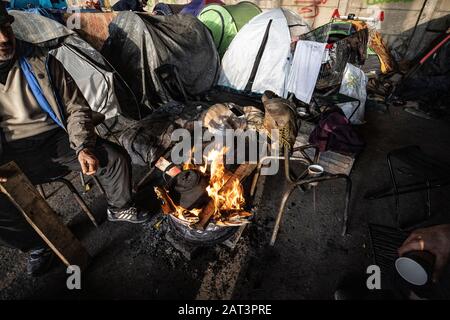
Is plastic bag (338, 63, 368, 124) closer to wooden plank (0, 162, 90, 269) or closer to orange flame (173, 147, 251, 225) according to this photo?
orange flame (173, 147, 251, 225)

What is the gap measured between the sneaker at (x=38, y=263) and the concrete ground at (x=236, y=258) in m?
0.07

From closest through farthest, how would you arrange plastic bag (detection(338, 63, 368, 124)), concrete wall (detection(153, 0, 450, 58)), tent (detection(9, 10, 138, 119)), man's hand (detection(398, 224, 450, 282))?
man's hand (detection(398, 224, 450, 282)) < tent (detection(9, 10, 138, 119)) < plastic bag (detection(338, 63, 368, 124)) < concrete wall (detection(153, 0, 450, 58))

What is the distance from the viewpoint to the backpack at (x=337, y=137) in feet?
11.6

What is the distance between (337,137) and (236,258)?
7.75 feet

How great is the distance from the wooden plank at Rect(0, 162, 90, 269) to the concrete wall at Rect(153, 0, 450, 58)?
10861mm

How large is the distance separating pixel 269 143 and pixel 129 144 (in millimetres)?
2455

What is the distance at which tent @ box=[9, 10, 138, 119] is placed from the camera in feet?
13.6

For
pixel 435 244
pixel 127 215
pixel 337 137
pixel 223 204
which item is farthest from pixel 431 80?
pixel 127 215

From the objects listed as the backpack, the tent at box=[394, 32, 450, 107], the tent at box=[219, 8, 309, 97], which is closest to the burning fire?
the backpack

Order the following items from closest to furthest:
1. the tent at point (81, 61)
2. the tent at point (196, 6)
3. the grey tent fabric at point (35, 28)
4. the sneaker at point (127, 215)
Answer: the sneaker at point (127, 215), the grey tent fabric at point (35, 28), the tent at point (81, 61), the tent at point (196, 6)

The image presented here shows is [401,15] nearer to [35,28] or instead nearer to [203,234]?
[203,234]

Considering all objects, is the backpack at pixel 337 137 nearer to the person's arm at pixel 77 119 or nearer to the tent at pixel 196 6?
the person's arm at pixel 77 119

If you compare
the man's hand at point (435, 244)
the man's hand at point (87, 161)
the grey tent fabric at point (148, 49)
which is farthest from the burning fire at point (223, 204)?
the grey tent fabric at point (148, 49)

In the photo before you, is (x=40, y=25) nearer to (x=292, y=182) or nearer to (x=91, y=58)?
(x=91, y=58)
